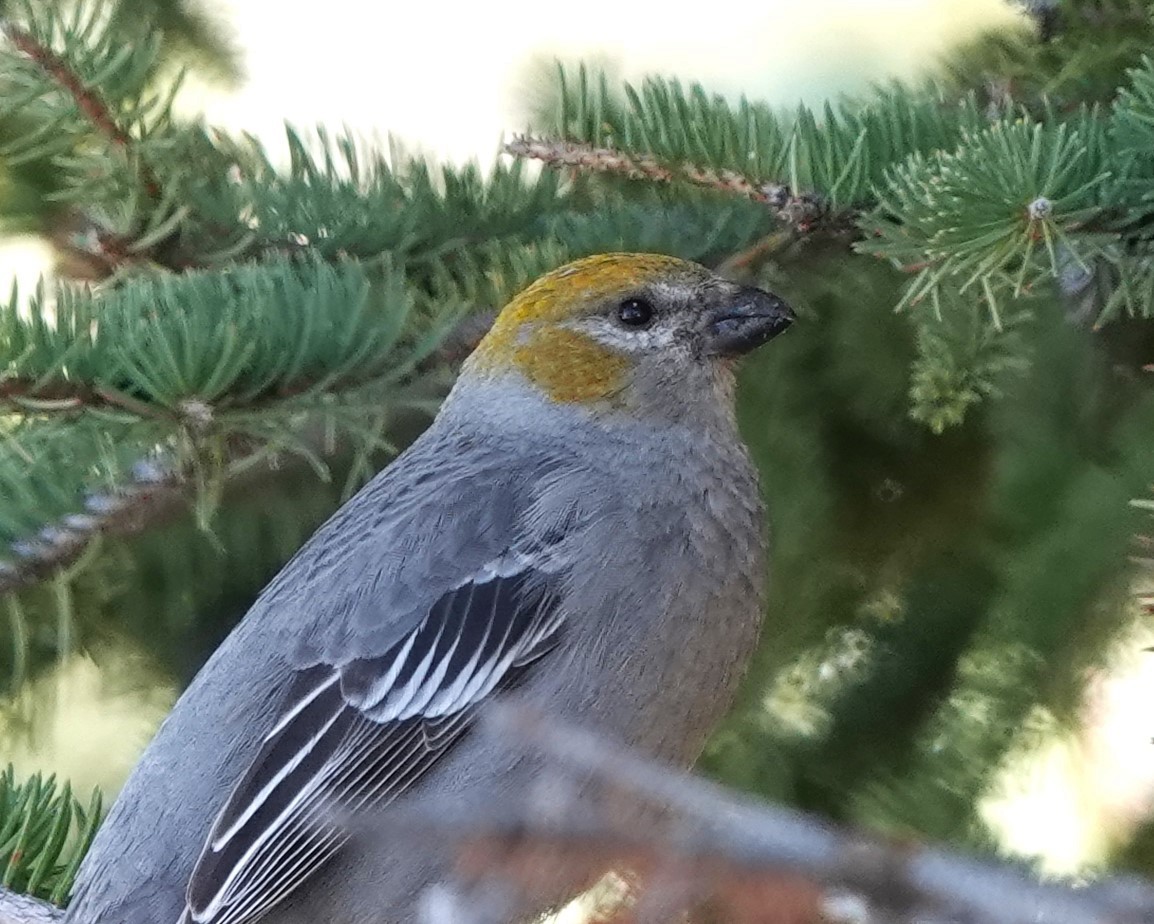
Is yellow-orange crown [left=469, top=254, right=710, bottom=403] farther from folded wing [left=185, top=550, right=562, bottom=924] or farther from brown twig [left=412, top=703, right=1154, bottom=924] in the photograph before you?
brown twig [left=412, top=703, right=1154, bottom=924]

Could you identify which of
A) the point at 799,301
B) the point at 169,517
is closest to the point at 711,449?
the point at 799,301

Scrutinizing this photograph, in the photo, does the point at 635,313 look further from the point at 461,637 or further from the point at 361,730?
the point at 361,730

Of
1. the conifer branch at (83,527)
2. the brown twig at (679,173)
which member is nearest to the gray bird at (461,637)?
the brown twig at (679,173)

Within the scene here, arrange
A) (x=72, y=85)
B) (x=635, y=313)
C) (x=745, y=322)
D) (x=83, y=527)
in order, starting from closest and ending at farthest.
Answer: (x=83, y=527) < (x=72, y=85) < (x=745, y=322) < (x=635, y=313)

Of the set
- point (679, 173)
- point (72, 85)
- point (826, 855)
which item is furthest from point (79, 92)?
point (826, 855)

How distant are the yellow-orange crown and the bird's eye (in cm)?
3

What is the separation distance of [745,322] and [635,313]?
24cm

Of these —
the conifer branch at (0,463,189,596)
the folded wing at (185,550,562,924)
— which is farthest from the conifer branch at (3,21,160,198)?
the folded wing at (185,550,562,924)

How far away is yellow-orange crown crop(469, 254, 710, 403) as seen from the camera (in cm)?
197

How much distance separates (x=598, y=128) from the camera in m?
1.74

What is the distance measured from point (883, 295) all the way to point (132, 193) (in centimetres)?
102

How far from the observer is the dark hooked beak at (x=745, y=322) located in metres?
1.81

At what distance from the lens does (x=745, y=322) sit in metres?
1.88

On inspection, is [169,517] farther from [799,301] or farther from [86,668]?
[799,301]
